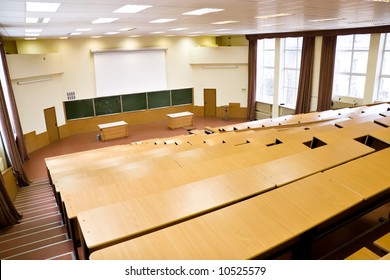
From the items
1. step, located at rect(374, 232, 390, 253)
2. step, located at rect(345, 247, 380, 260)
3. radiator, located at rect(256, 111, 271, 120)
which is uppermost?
step, located at rect(374, 232, 390, 253)

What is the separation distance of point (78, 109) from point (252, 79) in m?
8.28

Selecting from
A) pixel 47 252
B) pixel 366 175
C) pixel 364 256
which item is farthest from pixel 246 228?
pixel 47 252

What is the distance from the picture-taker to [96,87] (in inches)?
526

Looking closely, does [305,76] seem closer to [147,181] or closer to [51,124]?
[51,124]

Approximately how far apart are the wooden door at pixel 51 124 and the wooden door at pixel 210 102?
289 inches

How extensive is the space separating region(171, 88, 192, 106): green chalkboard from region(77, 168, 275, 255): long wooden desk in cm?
1300

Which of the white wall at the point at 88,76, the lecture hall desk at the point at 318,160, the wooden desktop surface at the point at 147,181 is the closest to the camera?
the wooden desktop surface at the point at 147,181

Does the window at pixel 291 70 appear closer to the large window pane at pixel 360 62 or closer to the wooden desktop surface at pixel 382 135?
the large window pane at pixel 360 62

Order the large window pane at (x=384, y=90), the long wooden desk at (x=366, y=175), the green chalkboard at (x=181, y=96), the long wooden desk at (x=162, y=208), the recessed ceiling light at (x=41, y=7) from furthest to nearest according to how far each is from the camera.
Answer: the green chalkboard at (x=181, y=96) < the large window pane at (x=384, y=90) < the recessed ceiling light at (x=41, y=7) < the long wooden desk at (x=366, y=175) < the long wooden desk at (x=162, y=208)

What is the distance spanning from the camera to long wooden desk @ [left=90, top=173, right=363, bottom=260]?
1696 mm

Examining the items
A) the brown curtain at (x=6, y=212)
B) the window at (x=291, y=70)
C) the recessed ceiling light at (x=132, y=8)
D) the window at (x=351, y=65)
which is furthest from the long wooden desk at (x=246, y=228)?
the window at (x=291, y=70)

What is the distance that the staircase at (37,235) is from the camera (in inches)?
163

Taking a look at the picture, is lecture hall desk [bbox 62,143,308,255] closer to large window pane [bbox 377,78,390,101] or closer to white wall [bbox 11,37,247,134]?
large window pane [bbox 377,78,390,101]

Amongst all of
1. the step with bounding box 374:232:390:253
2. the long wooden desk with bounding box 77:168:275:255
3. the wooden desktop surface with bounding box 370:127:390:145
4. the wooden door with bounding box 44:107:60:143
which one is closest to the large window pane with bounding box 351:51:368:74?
the wooden desktop surface with bounding box 370:127:390:145
